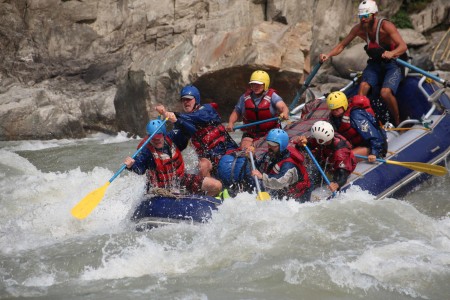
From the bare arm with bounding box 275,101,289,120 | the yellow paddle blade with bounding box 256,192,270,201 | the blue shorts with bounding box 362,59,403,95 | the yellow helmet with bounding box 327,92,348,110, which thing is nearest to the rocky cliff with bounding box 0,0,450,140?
the blue shorts with bounding box 362,59,403,95

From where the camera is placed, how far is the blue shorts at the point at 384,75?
314 inches

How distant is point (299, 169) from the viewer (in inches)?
249

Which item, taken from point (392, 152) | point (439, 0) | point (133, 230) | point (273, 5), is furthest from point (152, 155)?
point (439, 0)

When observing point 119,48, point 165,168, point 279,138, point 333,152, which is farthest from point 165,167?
point 119,48

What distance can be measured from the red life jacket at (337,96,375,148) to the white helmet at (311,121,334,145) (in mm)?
568

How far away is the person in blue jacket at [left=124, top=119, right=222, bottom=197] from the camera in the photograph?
643 cm

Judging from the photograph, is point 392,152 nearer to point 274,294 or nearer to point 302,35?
Result: point 274,294

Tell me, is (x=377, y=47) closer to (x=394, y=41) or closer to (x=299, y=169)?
(x=394, y=41)

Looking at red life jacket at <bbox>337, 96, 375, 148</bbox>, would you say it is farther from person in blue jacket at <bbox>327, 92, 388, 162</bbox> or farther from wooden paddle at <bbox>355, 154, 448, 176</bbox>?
wooden paddle at <bbox>355, 154, 448, 176</bbox>

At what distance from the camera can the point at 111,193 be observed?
8.14 metres

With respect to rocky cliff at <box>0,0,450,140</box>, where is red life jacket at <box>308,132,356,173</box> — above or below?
above

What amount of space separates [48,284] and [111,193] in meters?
3.16

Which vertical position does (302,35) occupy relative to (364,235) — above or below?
below

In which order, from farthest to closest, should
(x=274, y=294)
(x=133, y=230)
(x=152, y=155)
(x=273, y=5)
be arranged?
(x=273, y=5), (x=152, y=155), (x=133, y=230), (x=274, y=294)
